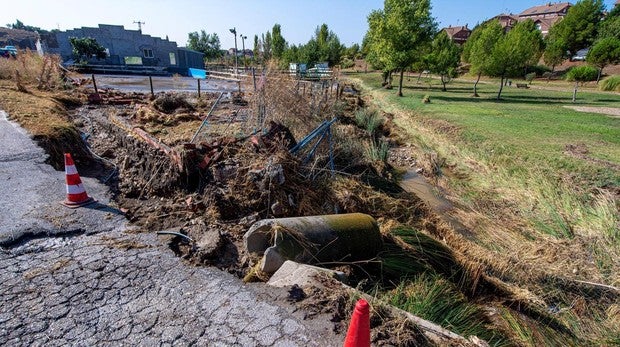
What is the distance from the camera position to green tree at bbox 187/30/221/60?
2403 inches

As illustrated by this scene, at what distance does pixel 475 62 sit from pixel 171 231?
24.5 meters

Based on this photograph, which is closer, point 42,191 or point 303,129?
point 42,191

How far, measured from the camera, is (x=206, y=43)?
208 ft

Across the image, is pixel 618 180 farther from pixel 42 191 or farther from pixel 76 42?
pixel 76 42

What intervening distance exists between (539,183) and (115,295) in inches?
305

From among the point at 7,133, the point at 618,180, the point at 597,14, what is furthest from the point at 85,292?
the point at 597,14

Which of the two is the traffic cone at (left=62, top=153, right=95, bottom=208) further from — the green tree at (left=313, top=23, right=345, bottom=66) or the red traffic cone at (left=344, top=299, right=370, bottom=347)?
the green tree at (left=313, top=23, right=345, bottom=66)

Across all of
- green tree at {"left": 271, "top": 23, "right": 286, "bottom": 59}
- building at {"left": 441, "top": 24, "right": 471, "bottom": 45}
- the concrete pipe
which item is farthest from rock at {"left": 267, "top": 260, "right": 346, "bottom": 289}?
building at {"left": 441, "top": 24, "right": 471, "bottom": 45}

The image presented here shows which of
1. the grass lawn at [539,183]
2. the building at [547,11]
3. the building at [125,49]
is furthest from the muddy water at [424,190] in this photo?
the building at [547,11]

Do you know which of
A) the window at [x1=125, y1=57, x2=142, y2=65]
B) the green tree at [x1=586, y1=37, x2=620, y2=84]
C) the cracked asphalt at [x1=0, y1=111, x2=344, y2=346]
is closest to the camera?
the cracked asphalt at [x1=0, y1=111, x2=344, y2=346]

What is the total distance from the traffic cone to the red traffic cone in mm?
4046

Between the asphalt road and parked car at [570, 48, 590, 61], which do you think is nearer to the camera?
the asphalt road

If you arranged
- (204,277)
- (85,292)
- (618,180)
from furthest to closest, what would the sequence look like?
(618,180) → (204,277) → (85,292)

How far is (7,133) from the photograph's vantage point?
6820 millimetres
